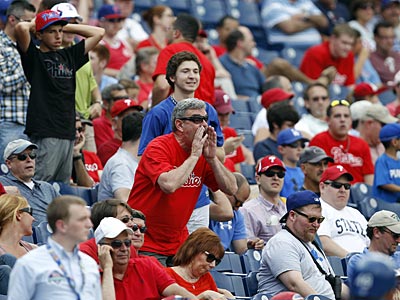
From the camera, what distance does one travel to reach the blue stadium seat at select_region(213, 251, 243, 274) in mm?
8758

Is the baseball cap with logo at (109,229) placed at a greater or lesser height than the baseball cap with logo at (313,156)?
greater

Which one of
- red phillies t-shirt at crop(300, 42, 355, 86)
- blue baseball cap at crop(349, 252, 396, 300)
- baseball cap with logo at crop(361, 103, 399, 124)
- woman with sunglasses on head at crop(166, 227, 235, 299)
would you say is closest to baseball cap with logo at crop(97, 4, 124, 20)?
red phillies t-shirt at crop(300, 42, 355, 86)

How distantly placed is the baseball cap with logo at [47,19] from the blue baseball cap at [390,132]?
378 cm

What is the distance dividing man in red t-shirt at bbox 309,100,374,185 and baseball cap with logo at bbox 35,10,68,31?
3.65m

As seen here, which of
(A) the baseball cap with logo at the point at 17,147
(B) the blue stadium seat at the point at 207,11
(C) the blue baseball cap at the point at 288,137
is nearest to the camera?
(A) the baseball cap with logo at the point at 17,147

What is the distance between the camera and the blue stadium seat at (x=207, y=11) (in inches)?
653

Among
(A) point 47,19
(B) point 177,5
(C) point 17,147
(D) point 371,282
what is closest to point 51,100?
(A) point 47,19

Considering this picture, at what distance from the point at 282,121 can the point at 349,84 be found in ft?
14.4

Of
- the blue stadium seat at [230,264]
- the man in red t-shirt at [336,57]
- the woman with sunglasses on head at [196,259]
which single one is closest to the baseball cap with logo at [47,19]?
the blue stadium seat at [230,264]

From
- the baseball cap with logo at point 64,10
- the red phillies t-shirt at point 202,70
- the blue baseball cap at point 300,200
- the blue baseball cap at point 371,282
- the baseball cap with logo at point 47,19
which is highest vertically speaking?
the baseball cap with logo at point 64,10

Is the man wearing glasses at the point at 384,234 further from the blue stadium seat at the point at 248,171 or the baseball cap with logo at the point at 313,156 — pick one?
the blue stadium seat at the point at 248,171

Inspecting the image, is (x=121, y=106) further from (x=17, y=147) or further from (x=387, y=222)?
(x=387, y=222)

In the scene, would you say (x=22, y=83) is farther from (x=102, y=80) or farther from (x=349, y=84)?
(x=349, y=84)

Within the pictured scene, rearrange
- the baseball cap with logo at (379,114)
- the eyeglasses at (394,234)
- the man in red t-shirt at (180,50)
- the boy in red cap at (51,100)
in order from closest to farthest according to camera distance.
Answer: the eyeglasses at (394,234) → the boy in red cap at (51,100) → the man in red t-shirt at (180,50) → the baseball cap with logo at (379,114)
